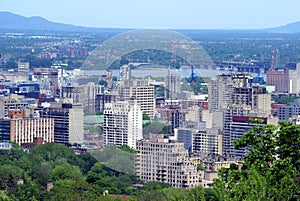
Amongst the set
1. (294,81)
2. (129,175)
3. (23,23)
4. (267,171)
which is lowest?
(129,175)

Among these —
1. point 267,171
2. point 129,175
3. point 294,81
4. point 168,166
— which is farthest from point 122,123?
point 294,81

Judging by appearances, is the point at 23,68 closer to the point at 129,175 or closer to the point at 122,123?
the point at 129,175

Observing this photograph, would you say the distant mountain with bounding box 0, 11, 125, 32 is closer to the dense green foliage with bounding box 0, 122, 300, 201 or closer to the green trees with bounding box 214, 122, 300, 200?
the dense green foliage with bounding box 0, 122, 300, 201

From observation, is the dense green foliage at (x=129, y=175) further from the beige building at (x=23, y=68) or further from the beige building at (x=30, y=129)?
the beige building at (x=23, y=68)

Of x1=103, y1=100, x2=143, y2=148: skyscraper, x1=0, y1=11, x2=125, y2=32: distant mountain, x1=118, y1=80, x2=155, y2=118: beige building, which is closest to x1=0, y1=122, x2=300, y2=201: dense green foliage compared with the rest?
x1=103, y1=100, x2=143, y2=148: skyscraper

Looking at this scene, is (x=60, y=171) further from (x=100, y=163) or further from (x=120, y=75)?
(x=120, y=75)

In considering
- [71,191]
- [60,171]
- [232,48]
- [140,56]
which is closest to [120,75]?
[140,56]
